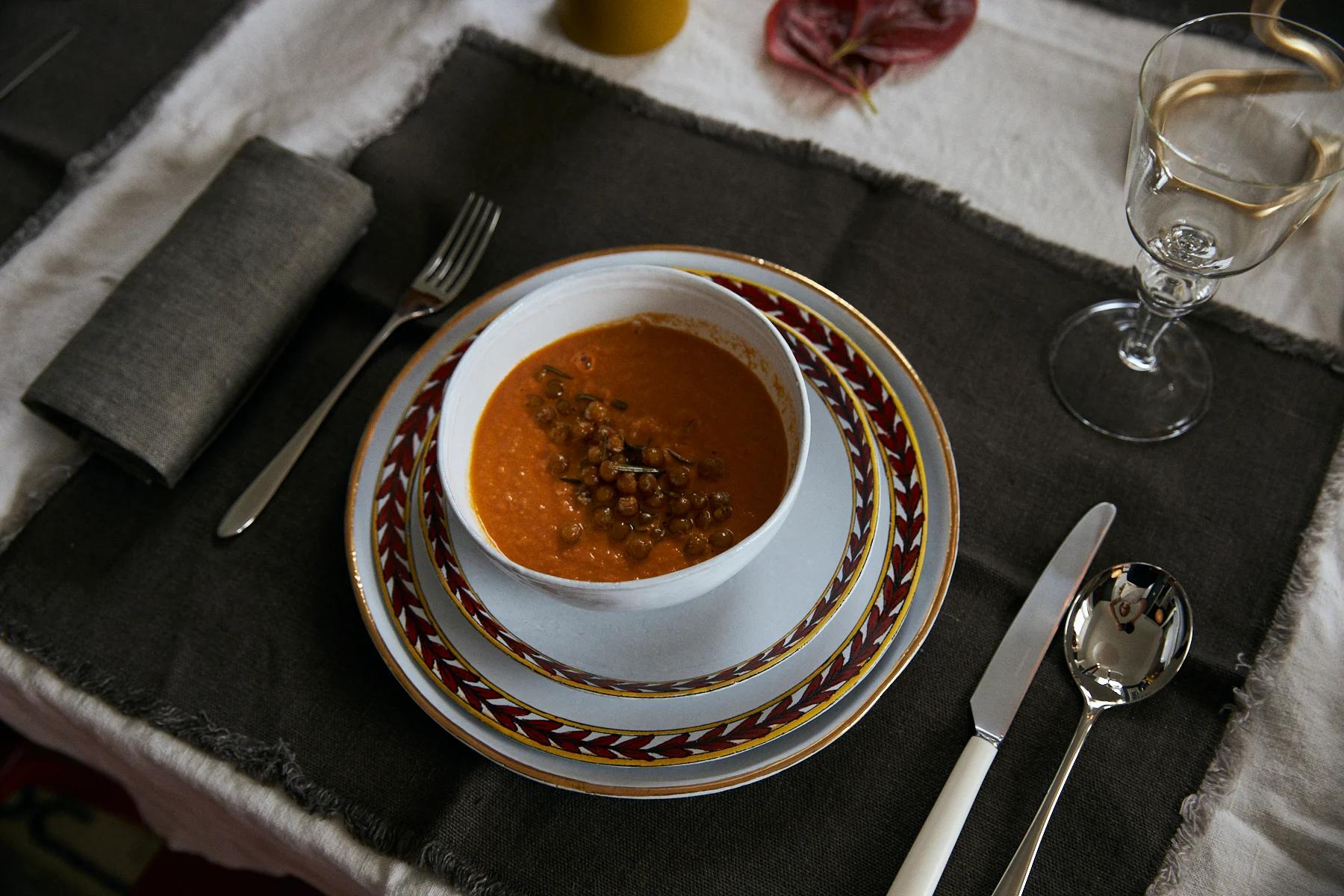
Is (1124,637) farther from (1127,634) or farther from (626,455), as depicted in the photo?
(626,455)

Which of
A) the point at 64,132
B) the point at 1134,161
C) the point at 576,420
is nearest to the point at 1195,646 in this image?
the point at 1134,161

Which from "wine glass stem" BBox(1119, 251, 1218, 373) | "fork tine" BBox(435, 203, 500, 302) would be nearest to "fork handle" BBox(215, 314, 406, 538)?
"fork tine" BBox(435, 203, 500, 302)

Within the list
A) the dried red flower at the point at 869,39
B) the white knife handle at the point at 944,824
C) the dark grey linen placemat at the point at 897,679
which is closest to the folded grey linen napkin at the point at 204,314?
the dark grey linen placemat at the point at 897,679

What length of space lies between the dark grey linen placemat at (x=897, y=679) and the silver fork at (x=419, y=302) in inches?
0.8

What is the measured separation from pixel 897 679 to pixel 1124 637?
23 cm

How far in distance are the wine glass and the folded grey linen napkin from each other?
0.92m

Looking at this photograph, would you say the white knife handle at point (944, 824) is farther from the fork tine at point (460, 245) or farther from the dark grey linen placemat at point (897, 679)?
the fork tine at point (460, 245)

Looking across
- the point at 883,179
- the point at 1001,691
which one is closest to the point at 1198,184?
the point at 883,179

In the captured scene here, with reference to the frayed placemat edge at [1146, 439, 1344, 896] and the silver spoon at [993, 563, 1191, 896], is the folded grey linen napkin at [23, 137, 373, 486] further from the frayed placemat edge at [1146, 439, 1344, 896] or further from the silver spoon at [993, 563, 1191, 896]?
the frayed placemat edge at [1146, 439, 1344, 896]

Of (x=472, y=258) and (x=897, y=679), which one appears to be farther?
(x=472, y=258)

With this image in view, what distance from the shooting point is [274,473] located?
1.15 m

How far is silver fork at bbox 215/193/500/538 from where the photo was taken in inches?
44.6

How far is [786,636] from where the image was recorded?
94 centimetres

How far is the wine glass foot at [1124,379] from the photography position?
1150 mm
